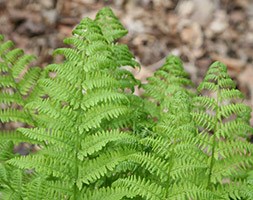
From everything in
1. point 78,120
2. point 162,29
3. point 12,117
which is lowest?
point 78,120

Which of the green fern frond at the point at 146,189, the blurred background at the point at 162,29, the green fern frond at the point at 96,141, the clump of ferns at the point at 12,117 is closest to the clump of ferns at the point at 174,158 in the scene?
the green fern frond at the point at 146,189

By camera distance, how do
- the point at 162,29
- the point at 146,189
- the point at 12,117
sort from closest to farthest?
the point at 146,189 < the point at 12,117 < the point at 162,29

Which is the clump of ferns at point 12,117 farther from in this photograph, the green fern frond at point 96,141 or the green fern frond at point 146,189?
the green fern frond at point 146,189

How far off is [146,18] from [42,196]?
4.04m

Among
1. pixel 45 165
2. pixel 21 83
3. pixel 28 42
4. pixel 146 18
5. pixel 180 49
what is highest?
pixel 146 18

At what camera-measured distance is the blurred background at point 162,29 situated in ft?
17.3

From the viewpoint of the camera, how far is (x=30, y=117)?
9.46 feet

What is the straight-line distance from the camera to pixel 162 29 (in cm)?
572

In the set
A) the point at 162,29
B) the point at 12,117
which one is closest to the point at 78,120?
the point at 12,117

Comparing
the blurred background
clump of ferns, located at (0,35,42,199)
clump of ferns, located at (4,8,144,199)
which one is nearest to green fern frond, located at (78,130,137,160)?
clump of ferns, located at (4,8,144,199)

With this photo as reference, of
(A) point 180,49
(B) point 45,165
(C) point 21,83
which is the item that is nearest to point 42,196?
(B) point 45,165

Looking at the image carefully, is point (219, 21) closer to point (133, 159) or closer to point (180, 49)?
point (180, 49)

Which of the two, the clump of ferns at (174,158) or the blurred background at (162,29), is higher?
the blurred background at (162,29)

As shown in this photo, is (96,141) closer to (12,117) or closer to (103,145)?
(103,145)
